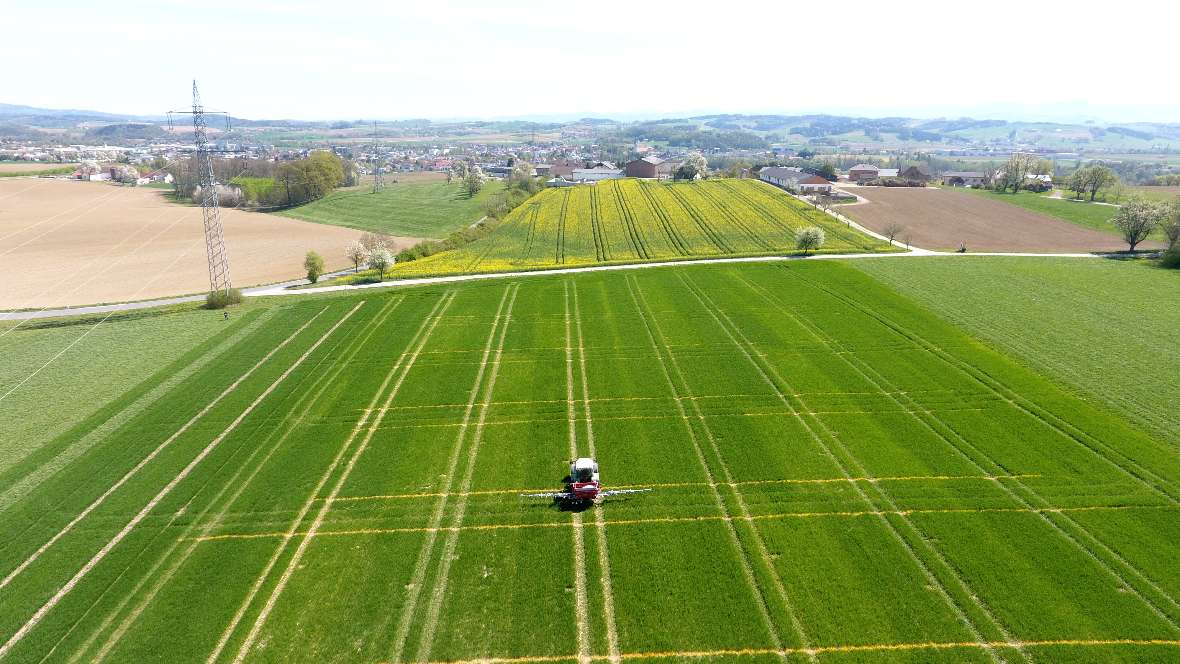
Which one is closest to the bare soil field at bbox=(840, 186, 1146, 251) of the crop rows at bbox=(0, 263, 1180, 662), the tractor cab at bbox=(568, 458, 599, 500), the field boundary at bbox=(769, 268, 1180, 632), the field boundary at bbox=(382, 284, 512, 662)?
the crop rows at bbox=(0, 263, 1180, 662)

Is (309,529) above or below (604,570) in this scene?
above

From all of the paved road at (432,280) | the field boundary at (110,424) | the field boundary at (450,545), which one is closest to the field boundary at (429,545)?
the field boundary at (450,545)

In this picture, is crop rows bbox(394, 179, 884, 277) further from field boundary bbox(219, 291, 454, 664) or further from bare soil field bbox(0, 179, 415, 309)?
field boundary bbox(219, 291, 454, 664)

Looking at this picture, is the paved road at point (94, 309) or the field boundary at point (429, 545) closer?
the field boundary at point (429, 545)

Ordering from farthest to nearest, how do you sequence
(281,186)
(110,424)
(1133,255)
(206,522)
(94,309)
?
(281,186), (1133,255), (94,309), (110,424), (206,522)

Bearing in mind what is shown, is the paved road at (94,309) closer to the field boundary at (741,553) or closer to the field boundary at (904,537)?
the field boundary at (741,553)

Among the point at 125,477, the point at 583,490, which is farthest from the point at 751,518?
the point at 125,477

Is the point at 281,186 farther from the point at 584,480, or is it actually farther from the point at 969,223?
the point at 969,223
